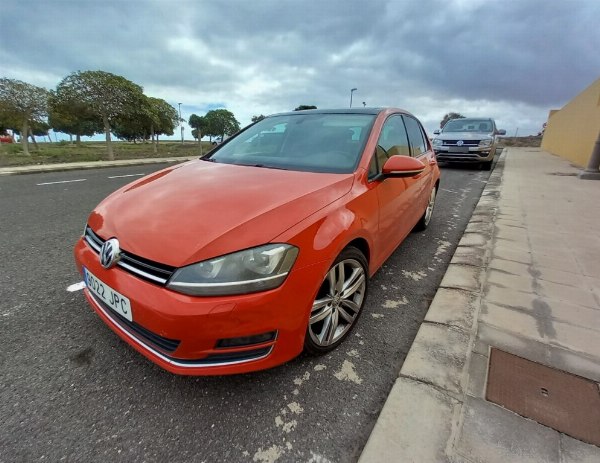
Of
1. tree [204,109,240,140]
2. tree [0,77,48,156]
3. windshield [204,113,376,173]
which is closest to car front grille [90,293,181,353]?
windshield [204,113,376,173]

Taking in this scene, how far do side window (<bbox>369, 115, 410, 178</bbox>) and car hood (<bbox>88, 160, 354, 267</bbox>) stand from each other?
1.24ft

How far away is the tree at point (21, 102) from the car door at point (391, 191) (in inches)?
805

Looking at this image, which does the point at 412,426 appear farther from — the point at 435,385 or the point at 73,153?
the point at 73,153

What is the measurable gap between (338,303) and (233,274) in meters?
0.78

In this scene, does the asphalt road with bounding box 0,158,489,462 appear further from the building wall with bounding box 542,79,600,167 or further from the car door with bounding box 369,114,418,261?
the building wall with bounding box 542,79,600,167

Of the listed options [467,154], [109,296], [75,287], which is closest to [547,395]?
[109,296]

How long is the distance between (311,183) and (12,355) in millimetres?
2002

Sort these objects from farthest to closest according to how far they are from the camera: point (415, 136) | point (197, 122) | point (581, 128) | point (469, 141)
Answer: point (197, 122)
point (581, 128)
point (469, 141)
point (415, 136)

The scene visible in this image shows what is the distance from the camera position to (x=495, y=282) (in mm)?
2791

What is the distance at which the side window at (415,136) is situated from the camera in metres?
3.40

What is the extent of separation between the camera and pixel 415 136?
3619 millimetres

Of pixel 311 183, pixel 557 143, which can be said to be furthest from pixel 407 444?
pixel 557 143

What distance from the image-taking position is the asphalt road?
1.39 meters

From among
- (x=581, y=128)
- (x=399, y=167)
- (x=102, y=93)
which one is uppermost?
(x=102, y=93)
